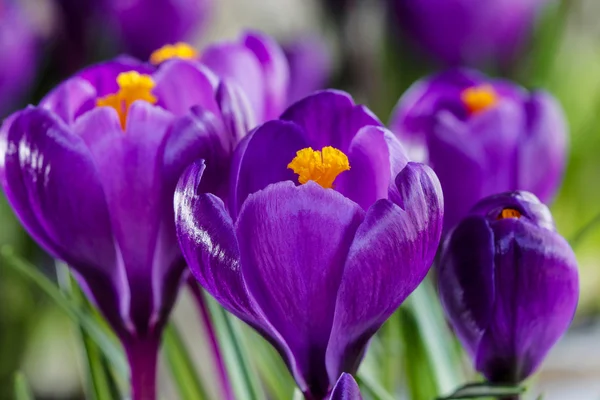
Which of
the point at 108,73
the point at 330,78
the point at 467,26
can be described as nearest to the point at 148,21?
the point at 467,26

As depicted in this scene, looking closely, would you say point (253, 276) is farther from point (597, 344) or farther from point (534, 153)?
point (597, 344)

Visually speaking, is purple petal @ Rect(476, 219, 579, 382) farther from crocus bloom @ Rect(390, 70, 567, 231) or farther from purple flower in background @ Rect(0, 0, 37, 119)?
purple flower in background @ Rect(0, 0, 37, 119)

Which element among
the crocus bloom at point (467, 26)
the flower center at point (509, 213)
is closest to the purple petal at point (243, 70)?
the flower center at point (509, 213)

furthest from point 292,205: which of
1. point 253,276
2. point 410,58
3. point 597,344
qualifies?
point 410,58

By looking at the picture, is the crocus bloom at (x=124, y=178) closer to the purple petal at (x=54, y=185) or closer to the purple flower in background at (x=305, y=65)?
the purple petal at (x=54, y=185)

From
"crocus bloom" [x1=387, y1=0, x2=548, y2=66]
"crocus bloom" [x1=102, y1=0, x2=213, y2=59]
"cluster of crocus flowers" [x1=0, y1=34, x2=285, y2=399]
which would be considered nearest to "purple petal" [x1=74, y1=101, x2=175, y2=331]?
"cluster of crocus flowers" [x1=0, y1=34, x2=285, y2=399]

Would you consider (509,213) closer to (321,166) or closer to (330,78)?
(321,166)
